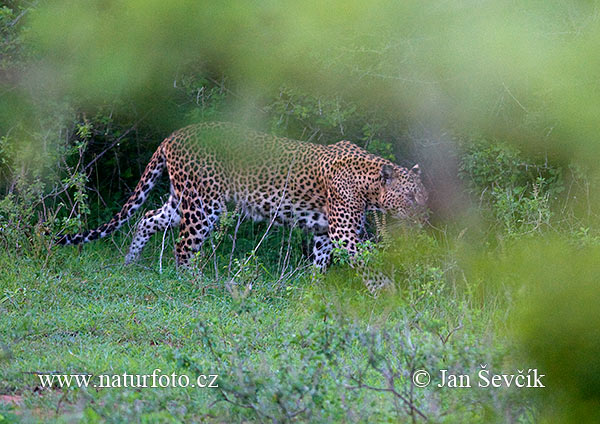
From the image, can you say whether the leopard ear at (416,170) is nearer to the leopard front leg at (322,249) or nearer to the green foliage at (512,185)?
the green foliage at (512,185)

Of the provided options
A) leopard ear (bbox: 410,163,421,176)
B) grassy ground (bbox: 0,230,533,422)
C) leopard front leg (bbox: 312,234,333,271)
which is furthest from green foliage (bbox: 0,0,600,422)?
leopard front leg (bbox: 312,234,333,271)

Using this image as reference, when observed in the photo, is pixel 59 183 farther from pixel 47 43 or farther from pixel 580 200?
pixel 47 43

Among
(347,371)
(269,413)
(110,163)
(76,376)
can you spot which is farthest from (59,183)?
(269,413)

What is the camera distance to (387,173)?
18.7 feet

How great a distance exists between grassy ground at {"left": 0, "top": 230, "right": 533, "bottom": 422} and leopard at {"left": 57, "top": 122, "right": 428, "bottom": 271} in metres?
0.26

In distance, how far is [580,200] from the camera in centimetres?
527

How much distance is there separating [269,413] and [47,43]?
129 cm

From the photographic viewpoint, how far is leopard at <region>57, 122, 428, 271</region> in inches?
231

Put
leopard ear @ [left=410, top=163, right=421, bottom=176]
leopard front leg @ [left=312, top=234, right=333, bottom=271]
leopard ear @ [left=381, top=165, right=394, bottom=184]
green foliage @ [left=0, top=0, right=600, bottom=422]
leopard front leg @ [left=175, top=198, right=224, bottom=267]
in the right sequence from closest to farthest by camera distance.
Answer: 1. green foliage @ [left=0, top=0, right=600, bottom=422]
2. leopard ear @ [left=410, top=163, right=421, bottom=176]
3. leopard ear @ [left=381, top=165, right=394, bottom=184]
4. leopard front leg @ [left=175, top=198, right=224, bottom=267]
5. leopard front leg @ [left=312, top=234, right=333, bottom=271]

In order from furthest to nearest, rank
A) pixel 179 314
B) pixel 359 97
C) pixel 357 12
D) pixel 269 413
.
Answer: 1. pixel 179 314
2. pixel 359 97
3. pixel 269 413
4. pixel 357 12

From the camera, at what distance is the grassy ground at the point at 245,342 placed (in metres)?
2.45

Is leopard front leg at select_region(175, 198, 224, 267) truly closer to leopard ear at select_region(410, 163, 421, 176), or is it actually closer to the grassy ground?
the grassy ground

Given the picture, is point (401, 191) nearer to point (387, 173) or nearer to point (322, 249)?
point (387, 173)

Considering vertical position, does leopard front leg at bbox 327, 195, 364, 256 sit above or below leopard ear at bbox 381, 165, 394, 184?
below
